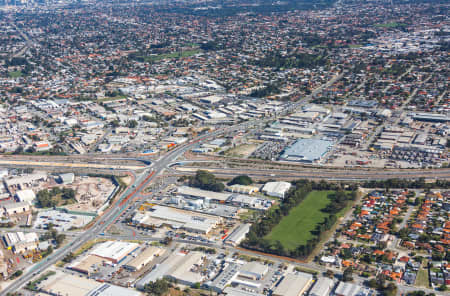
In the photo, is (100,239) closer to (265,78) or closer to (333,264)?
(333,264)

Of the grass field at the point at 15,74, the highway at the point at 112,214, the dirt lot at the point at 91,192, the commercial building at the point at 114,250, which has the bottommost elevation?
the dirt lot at the point at 91,192

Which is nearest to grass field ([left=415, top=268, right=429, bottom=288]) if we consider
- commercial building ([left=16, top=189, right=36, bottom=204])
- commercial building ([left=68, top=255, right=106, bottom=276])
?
commercial building ([left=68, top=255, right=106, bottom=276])

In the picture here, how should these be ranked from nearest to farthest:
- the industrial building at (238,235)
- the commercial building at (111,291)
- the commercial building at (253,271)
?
the commercial building at (111,291), the commercial building at (253,271), the industrial building at (238,235)

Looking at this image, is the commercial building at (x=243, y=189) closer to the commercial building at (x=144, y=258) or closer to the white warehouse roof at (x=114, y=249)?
the commercial building at (x=144, y=258)

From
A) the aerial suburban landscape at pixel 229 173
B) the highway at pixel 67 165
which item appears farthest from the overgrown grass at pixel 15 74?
the highway at pixel 67 165

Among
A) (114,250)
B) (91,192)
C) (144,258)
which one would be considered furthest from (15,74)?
(144,258)

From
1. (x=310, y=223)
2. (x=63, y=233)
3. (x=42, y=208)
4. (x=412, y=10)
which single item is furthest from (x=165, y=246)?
(x=412, y=10)

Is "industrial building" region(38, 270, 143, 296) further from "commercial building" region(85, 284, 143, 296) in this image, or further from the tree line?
the tree line
